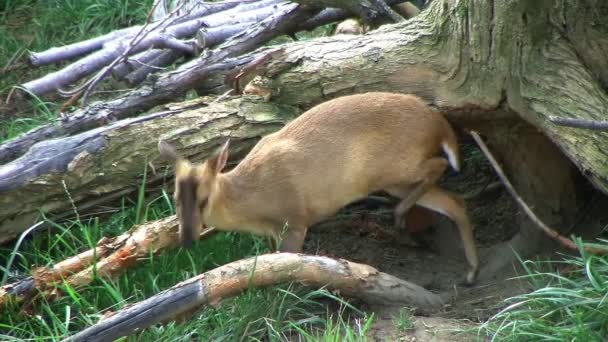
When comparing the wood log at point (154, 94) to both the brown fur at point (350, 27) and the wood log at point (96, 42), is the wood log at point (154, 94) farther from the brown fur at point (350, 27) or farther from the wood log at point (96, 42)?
the wood log at point (96, 42)

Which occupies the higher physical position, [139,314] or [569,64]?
[569,64]

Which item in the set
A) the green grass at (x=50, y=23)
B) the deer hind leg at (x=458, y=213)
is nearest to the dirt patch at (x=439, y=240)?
the deer hind leg at (x=458, y=213)

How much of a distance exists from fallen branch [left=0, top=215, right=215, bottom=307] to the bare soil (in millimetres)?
984

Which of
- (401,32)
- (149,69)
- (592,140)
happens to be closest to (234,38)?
(149,69)

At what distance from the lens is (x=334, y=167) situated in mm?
5504

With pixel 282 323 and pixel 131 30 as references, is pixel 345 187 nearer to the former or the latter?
pixel 282 323

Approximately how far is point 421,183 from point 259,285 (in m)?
1.28

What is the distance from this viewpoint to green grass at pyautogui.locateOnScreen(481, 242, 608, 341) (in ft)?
14.0

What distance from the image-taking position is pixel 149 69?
277 inches

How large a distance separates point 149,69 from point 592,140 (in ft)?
11.0

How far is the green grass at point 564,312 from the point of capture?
4.27m

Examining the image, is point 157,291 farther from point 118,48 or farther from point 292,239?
point 118,48

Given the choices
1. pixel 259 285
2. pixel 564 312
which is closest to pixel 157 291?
pixel 259 285

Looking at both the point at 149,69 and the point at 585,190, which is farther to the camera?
the point at 149,69
